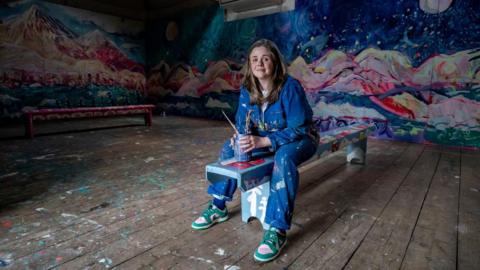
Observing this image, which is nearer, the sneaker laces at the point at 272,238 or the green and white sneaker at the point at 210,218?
the sneaker laces at the point at 272,238

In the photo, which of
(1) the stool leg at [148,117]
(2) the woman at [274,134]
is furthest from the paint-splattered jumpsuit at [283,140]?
(1) the stool leg at [148,117]

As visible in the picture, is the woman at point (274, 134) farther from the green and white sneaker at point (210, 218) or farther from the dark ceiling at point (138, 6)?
the dark ceiling at point (138, 6)

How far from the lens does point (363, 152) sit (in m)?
3.69

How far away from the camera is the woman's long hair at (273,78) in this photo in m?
1.92

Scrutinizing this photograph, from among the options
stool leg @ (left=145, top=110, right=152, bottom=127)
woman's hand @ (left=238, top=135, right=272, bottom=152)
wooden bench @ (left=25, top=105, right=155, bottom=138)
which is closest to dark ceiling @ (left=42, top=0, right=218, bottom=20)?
stool leg @ (left=145, top=110, right=152, bottom=127)

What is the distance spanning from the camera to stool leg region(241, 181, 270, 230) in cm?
195

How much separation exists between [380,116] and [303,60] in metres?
1.92

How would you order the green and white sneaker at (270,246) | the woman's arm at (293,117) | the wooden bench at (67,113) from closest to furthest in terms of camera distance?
1. the green and white sneaker at (270,246)
2. the woman's arm at (293,117)
3. the wooden bench at (67,113)

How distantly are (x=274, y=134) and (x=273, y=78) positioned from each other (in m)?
0.36

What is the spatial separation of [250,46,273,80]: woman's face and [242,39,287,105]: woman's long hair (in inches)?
0.9

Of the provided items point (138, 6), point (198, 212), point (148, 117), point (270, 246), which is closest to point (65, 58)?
point (138, 6)

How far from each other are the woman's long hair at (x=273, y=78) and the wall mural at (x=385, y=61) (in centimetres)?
422

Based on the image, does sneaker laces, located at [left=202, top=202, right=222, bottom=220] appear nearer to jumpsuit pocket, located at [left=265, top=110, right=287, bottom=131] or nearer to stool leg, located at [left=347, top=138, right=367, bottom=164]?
jumpsuit pocket, located at [left=265, top=110, right=287, bottom=131]

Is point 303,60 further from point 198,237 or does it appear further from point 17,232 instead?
point 17,232
